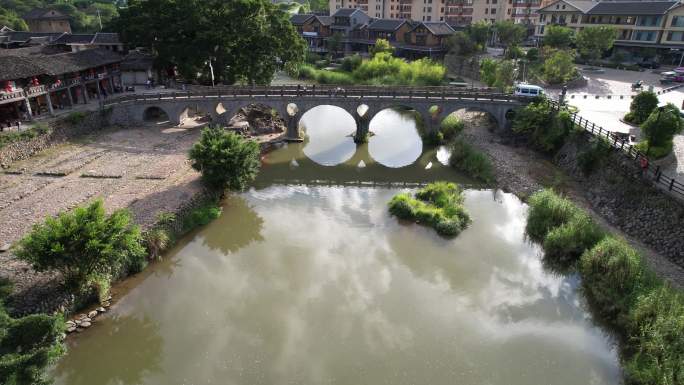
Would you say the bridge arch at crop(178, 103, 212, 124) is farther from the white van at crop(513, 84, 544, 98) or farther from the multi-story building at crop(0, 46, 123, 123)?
the white van at crop(513, 84, 544, 98)

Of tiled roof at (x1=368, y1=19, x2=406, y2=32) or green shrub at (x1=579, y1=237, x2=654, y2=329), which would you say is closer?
green shrub at (x1=579, y1=237, x2=654, y2=329)

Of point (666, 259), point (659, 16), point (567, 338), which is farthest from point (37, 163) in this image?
point (659, 16)

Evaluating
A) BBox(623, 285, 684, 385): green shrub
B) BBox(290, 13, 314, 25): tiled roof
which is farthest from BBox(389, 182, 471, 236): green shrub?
BBox(290, 13, 314, 25): tiled roof

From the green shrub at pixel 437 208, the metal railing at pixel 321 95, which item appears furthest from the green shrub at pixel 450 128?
the green shrub at pixel 437 208

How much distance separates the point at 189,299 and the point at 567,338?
2077cm

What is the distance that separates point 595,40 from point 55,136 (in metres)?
76.0

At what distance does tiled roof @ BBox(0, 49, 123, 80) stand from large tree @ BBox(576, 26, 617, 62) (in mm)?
69757

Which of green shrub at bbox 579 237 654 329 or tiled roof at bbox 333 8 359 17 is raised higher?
tiled roof at bbox 333 8 359 17

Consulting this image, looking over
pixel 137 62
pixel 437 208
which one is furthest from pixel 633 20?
pixel 137 62

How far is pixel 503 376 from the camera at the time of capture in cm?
2036

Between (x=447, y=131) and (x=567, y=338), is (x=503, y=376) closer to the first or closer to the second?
(x=567, y=338)

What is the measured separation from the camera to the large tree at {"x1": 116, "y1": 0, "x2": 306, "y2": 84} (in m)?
51.5

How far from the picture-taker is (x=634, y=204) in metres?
31.1

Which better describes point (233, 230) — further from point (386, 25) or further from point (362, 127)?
point (386, 25)
